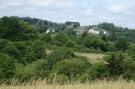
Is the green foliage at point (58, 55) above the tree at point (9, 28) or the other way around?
the other way around

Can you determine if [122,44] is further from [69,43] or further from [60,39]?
[60,39]

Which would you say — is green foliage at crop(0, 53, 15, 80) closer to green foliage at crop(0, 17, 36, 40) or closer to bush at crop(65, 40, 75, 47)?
green foliage at crop(0, 17, 36, 40)

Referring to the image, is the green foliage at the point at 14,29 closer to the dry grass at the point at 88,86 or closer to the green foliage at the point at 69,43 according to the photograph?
the green foliage at the point at 69,43

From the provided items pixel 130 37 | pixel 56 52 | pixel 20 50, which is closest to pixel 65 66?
pixel 56 52

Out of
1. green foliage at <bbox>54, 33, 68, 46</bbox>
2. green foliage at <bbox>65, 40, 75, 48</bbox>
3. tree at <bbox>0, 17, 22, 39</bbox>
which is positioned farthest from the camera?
green foliage at <bbox>54, 33, 68, 46</bbox>

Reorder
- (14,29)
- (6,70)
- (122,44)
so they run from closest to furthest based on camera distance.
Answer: (6,70) → (14,29) → (122,44)

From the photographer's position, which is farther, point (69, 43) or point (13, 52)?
point (69, 43)

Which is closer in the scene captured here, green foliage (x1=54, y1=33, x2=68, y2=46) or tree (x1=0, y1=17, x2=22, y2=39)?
tree (x1=0, y1=17, x2=22, y2=39)

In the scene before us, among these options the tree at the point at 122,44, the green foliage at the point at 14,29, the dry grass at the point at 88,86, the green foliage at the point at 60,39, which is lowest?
the tree at the point at 122,44

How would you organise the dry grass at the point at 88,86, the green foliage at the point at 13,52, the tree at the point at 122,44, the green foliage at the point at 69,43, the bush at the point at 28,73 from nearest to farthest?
the dry grass at the point at 88,86 < the bush at the point at 28,73 < the green foliage at the point at 13,52 < the tree at the point at 122,44 < the green foliage at the point at 69,43

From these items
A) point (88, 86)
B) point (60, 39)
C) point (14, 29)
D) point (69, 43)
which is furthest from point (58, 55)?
point (88, 86)

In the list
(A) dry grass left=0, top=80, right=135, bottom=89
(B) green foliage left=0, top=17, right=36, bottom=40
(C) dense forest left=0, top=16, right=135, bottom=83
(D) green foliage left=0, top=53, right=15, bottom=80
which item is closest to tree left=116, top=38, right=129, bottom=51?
(C) dense forest left=0, top=16, right=135, bottom=83

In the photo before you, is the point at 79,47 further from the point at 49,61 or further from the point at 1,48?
the point at 49,61

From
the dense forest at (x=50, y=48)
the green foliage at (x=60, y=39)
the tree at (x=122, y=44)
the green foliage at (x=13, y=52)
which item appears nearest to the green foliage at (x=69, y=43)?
the dense forest at (x=50, y=48)
